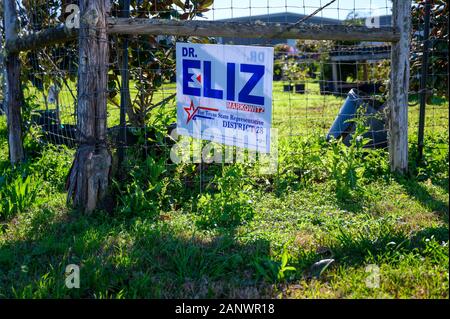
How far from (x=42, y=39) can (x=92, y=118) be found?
1.36 meters

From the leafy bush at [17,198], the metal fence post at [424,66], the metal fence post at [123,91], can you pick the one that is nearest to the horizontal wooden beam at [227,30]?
the metal fence post at [123,91]

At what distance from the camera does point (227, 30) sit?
4.74 m

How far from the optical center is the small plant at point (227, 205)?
4305 mm

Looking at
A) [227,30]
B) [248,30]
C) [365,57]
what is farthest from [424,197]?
[365,57]

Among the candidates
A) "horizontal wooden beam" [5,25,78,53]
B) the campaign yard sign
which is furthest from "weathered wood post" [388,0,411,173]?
"horizontal wooden beam" [5,25,78,53]

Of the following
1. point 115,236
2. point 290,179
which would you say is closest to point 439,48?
point 290,179

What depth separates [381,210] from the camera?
4.58 metres

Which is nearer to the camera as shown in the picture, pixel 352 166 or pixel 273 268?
pixel 273 268

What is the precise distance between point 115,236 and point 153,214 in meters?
0.59

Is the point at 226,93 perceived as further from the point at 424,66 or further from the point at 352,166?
the point at 424,66

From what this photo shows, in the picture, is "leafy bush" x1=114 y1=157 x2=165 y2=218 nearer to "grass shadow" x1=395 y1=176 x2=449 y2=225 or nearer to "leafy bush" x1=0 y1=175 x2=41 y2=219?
"leafy bush" x1=0 y1=175 x2=41 y2=219

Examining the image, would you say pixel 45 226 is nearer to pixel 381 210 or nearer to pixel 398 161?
pixel 381 210

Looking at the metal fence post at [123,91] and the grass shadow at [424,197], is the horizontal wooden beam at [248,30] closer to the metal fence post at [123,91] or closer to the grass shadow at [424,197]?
the metal fence post at [123,91]
